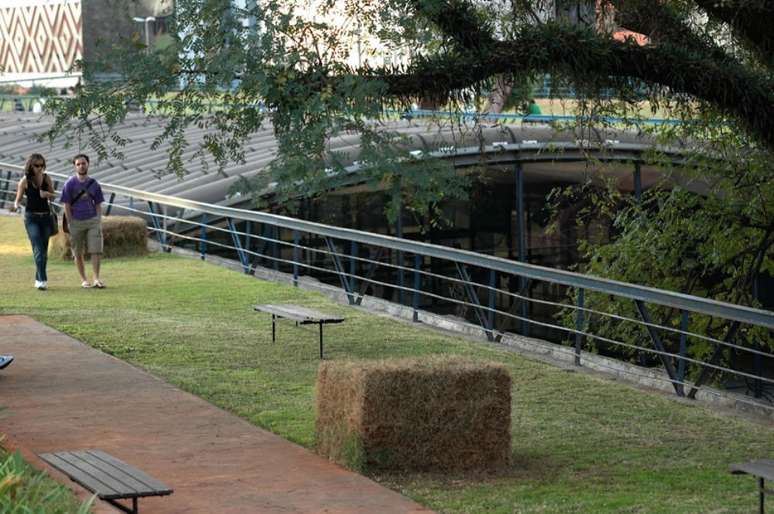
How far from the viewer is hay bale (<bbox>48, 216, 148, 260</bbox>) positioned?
23.3 meters

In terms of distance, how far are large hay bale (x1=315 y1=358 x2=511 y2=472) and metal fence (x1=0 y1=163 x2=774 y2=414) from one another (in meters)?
2.56

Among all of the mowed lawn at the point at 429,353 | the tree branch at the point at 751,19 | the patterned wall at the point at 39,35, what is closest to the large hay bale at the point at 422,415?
the mowed lawn at the point at 429,353

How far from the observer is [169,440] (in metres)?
10.5

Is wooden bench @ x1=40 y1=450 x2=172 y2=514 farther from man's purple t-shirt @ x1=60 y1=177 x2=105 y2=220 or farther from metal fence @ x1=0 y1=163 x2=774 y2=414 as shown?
man's purple t-shirt @ x1=60 y1=177 x2=105 y2=220

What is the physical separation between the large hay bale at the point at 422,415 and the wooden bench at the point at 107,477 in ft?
6.04

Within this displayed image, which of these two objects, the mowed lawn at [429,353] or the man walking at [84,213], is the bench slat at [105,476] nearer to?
the mowed lawn at [429,353]

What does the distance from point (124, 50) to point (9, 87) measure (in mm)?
64255

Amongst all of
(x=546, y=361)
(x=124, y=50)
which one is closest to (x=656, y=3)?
(x=546, y=361)

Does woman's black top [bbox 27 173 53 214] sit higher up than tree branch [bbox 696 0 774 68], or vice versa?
tree branch [bbox 696 0 774 68]

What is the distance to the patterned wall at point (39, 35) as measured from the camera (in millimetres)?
94312

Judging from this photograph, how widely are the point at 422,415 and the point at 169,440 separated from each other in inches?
80.9

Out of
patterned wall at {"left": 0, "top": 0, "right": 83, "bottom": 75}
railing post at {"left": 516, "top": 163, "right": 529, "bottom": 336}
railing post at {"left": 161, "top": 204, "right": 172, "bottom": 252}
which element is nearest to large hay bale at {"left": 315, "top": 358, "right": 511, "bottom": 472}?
railing post at {"left": 161, "top": 204, "right": 172, "bottom": 252}

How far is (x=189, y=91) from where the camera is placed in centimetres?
1124

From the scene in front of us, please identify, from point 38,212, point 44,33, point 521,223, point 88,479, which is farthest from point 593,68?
point 44,33
